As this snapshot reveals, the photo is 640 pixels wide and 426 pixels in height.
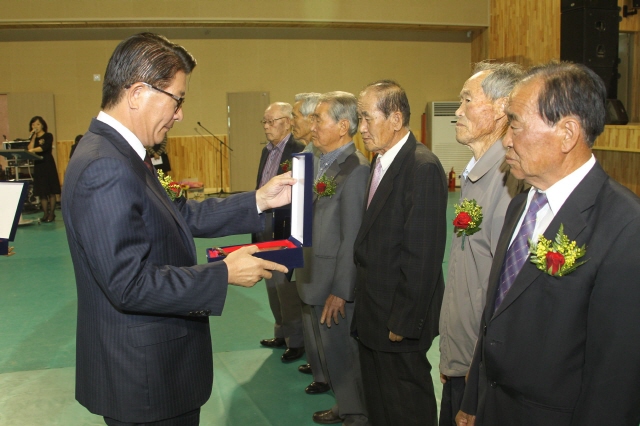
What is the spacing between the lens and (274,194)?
2.30m

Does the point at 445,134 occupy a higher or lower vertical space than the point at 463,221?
higher

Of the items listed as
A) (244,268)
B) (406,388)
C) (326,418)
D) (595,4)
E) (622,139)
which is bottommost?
(326,418)

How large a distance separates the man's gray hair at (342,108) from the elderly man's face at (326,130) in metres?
0.03

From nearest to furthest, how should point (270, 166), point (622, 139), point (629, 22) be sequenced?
1. point (270, 166)
2. point (622, 139)
3. point (629, 22)

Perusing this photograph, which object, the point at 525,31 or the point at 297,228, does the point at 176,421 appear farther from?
the point at 525,31

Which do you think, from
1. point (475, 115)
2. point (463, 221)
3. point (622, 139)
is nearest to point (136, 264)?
point (463, 221)

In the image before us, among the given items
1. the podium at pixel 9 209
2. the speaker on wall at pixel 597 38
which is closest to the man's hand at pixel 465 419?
the podium at pixel 9 209

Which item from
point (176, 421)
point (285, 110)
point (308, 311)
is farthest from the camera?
point (285, 110)

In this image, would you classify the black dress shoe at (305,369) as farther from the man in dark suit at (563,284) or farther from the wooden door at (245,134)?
the wooden door at (245,134)

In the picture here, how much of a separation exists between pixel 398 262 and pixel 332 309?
704mm

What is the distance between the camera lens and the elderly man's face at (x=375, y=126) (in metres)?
2.81

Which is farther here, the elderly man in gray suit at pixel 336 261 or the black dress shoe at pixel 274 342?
the black dress shoe at pixel 274 342

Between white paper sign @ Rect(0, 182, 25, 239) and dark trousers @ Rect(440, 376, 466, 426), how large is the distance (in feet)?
7.65

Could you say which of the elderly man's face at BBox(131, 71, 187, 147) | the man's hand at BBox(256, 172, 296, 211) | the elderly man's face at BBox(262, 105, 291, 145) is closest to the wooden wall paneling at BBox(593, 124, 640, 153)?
the elderly man's face at BBox(262, 105, 291, 145)
